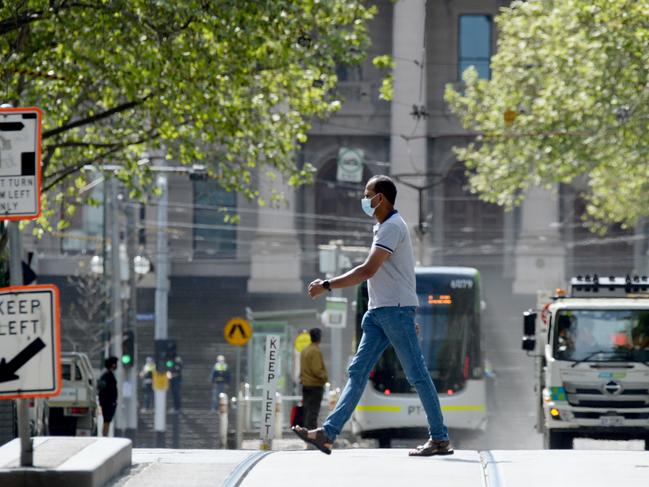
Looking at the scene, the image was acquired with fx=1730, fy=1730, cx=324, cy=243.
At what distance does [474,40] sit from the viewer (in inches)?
2709

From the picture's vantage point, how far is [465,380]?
94.5 feet

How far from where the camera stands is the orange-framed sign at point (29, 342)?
9664mm

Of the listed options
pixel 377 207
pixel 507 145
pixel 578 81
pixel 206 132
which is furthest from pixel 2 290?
pixel 507 145

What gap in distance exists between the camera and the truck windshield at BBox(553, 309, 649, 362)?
70.7ft

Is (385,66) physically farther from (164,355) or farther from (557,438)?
(164,355)

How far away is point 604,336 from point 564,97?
1133cm

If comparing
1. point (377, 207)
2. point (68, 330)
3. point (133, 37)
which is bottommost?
point (68, 330)

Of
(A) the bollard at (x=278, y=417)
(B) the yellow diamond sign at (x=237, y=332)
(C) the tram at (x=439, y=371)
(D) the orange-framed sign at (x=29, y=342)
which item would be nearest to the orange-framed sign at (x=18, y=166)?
(D) the orange-framed sign at (x=29, y=342)

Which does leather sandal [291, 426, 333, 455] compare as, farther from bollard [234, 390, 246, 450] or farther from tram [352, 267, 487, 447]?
tram [352, 267, 487, 447]

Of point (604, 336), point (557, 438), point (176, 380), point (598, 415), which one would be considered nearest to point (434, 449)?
point (598, 415)

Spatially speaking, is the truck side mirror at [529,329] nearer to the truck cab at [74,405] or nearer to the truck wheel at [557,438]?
the truck wheel at [557,438]

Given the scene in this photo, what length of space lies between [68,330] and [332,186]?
15677 millimetres

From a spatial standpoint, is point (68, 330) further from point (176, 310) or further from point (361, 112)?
point (361, 112)

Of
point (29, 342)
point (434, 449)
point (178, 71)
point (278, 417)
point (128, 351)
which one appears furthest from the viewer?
point (128, 351)
